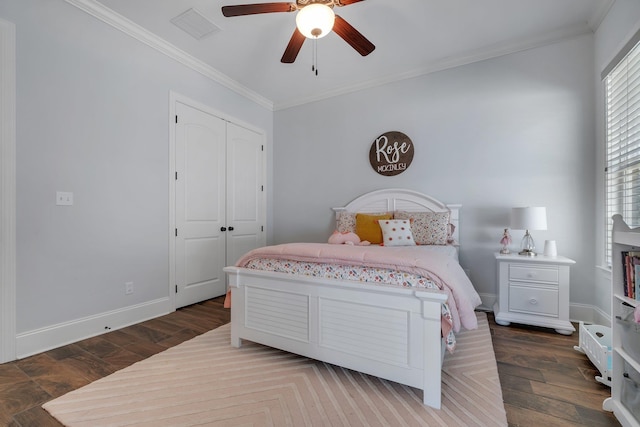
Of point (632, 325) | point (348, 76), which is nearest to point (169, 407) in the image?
point (632, 325)

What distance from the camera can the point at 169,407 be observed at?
4.81ft

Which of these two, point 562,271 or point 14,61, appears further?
point 562,271

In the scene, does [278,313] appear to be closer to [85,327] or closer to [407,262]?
[407,262]

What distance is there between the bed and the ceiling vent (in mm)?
2131

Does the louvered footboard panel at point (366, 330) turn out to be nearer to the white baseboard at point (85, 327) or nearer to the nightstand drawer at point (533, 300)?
the nightstand drawer at point (533, 300)

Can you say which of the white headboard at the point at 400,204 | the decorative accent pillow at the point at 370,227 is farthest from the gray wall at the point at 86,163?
the white headboard at the point at 400,204

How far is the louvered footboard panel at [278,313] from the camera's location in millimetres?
1857

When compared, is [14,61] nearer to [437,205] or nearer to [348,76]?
[348,76]

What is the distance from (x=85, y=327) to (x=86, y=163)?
1.34 meters

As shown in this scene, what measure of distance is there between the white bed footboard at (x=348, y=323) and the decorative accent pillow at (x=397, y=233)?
133cm

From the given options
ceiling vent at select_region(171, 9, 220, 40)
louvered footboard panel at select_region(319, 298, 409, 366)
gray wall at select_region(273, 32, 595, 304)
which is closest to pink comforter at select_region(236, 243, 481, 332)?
louvered footboard panel at select_region(319, 298, 409, 366)

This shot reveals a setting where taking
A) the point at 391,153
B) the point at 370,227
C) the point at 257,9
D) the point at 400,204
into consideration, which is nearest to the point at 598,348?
the point at 370,227

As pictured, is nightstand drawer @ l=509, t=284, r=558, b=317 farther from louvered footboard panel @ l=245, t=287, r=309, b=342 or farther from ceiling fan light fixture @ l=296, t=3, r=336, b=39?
ceiling fan light fixture @ l=296, t=3, r=336, b=39

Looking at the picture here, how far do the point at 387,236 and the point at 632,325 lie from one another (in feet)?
5.89
